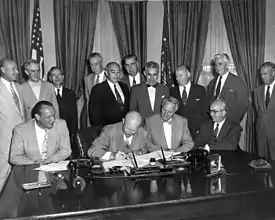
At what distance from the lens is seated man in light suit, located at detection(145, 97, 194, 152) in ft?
14.1

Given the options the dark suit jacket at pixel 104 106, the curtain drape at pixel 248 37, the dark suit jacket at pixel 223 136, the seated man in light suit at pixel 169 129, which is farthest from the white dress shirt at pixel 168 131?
the curtain drape at pixel 248 37

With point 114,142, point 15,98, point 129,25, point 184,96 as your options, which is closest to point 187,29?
point 129,25

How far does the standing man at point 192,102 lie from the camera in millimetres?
4961

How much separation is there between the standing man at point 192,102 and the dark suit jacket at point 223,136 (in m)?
0.52

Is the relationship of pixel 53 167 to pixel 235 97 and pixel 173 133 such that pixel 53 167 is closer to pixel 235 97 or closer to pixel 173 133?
pixel 173 133

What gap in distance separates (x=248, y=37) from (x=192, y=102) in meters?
2.56

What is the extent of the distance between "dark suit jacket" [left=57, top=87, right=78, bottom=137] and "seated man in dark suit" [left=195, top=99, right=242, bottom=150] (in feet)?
5.98

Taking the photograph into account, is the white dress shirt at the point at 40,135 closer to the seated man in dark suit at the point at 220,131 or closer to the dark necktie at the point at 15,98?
the dark necktie at the point at 15,98

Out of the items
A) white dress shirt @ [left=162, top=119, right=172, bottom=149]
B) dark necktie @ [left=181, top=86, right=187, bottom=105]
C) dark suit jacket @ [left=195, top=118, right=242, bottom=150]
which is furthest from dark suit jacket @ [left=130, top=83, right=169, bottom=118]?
dark suit jacket @ [left=195, top=118, right=242, bottom=150]

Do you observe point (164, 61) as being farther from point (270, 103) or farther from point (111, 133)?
point (111, 133)

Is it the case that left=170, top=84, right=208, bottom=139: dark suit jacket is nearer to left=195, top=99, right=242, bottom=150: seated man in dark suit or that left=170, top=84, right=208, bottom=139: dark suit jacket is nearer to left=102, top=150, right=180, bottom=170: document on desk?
left=195, top=99, right=242, bottom=150: seated man in dark suit

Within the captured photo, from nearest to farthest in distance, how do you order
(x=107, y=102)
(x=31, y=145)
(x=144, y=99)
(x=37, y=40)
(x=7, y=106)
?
(x=31, y=145)
(x=7, y=106)
(x=144, y=99)
(x=107, y=102)
(x=37, y=40)

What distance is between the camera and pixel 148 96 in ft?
16.4

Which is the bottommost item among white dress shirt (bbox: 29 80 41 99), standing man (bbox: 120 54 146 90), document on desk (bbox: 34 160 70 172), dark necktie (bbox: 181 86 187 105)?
document on desk (bbox: 34 160 70 172)
